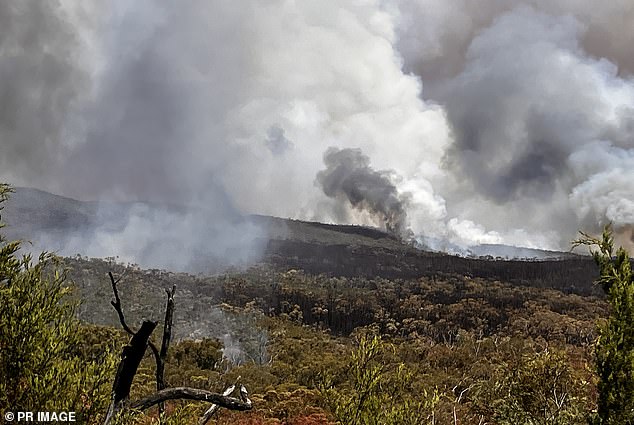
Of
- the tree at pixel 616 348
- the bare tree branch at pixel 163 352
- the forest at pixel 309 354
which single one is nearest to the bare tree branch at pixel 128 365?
the forest at pixel 309 354

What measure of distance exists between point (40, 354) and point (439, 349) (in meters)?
101

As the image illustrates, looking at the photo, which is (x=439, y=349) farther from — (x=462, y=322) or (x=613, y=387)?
(x=613, y=387)

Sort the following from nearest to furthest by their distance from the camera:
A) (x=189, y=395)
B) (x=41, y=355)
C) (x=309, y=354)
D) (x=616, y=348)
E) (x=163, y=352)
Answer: (x=189, y=395), (x=41, y=355), (x=163, y=352), (x=616, y=348), (x=309, y=354)

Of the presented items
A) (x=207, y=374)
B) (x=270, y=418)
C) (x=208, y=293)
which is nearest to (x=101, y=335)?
(x=207, y=374)

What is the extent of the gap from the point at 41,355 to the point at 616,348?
9887mm

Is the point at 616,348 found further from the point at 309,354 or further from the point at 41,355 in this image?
the point at 309,354

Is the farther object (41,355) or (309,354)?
(309,354)

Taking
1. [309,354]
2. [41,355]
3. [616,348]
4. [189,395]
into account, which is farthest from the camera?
[309,354]

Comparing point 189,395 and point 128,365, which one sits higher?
point 128,365

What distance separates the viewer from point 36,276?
6789 millimetres

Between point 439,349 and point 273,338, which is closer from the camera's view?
point 439,349

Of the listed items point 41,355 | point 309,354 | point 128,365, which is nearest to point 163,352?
point 128,365

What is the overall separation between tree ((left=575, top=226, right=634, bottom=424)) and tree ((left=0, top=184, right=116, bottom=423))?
9083mm

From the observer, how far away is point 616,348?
10164 mm
